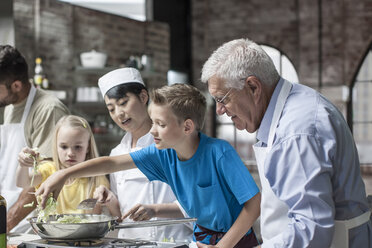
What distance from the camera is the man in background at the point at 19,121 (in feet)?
8.84

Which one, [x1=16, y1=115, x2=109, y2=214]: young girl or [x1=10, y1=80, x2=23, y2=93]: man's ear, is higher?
[x1=10, y1=80, x2=23, y2=93]: man's ear

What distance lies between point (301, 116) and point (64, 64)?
523cm

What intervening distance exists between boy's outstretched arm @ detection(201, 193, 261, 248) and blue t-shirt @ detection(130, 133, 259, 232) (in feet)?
0.12

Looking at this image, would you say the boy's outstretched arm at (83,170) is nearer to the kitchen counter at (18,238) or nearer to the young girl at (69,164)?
the kitchen counter at (18,238)

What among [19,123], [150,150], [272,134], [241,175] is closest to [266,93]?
[272,134]

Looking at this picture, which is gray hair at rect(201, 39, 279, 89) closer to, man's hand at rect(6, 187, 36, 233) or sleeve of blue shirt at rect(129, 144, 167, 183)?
sleeve of blue shirt at rect(129, 144, 167, 183)

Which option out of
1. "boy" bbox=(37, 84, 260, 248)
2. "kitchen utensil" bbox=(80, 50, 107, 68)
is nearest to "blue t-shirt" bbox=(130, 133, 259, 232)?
"boy" bbox=(37, 84, 260, 248)

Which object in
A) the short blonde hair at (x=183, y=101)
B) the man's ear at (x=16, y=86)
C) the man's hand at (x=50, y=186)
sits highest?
the man's ear at (x=16, y=86)

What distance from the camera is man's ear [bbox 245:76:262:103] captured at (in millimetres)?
1607

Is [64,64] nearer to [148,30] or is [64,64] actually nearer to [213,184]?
[148,30]

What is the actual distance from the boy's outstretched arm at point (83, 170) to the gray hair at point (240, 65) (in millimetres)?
672

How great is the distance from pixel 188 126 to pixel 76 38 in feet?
16.0

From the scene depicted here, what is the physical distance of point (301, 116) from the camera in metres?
1.48

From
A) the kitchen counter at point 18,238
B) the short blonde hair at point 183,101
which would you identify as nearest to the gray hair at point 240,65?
the short blonde hair at point 183,101
